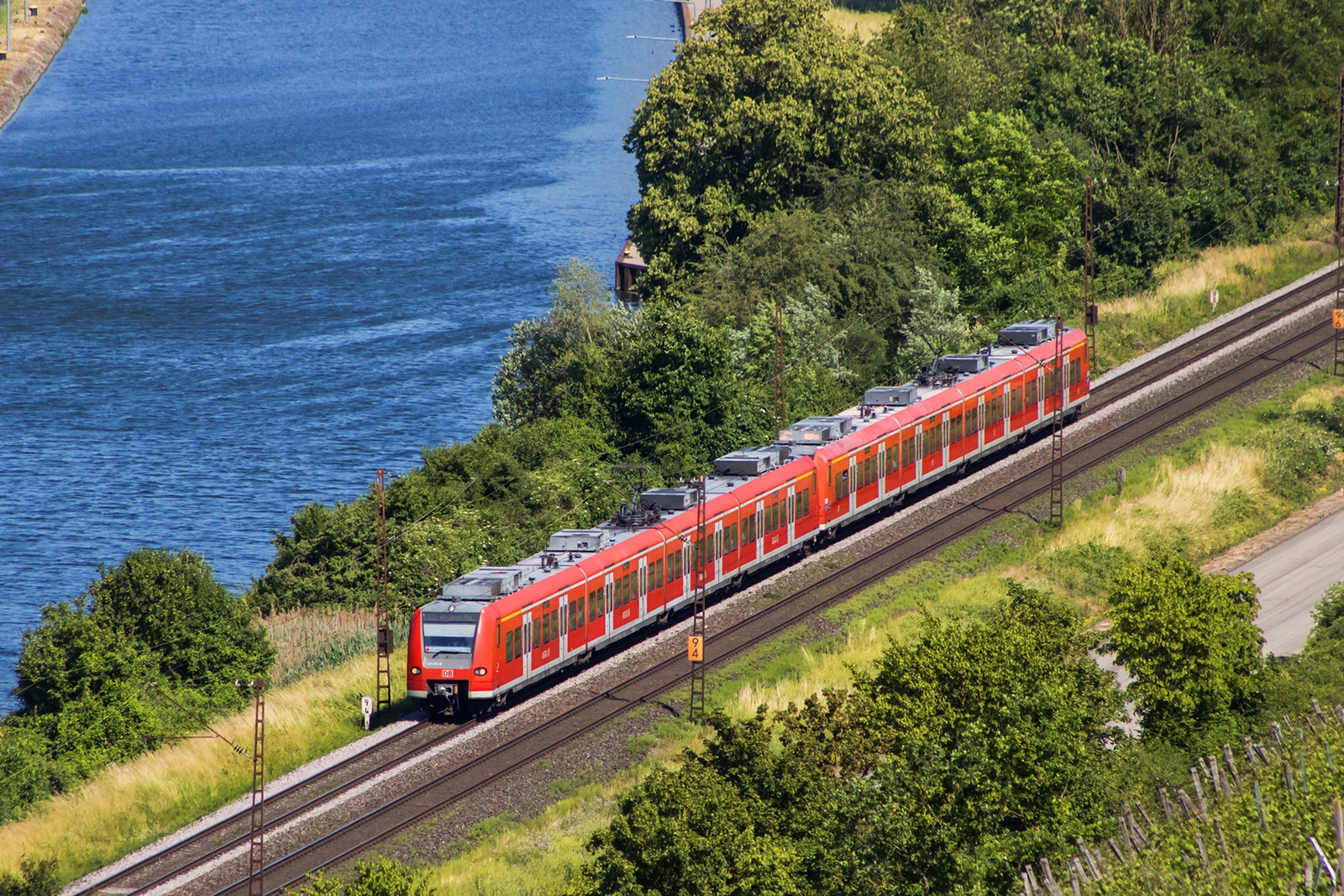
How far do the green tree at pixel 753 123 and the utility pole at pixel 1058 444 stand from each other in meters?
19.7

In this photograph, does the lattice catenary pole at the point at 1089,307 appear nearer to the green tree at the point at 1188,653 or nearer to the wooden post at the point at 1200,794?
the green tree at the point at 1188,653

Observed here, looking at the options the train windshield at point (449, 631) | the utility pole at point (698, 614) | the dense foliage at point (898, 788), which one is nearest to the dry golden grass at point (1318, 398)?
the utility pole at point (698, 614)

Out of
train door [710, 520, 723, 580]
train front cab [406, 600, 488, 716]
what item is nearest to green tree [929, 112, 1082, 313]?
train door [710, 520, 723, 580]

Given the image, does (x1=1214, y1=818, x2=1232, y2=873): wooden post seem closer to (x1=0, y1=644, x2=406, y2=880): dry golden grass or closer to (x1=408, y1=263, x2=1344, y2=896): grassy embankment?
(x1=408, y1=263, x2=1344, y2=896): grassy embankment

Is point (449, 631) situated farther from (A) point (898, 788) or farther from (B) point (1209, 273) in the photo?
(B) point (1209, 273)

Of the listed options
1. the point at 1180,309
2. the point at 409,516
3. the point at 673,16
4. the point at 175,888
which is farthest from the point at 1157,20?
the point at 673,16

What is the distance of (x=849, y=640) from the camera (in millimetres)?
47188

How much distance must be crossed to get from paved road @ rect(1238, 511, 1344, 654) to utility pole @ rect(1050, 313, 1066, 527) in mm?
6058

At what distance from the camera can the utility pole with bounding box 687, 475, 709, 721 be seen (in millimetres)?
42156

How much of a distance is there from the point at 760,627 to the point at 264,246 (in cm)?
7932

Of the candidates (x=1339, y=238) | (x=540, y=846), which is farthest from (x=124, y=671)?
(x=1339, y=238)

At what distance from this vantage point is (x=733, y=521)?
50656 mm

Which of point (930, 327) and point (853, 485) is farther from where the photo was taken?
point (930, 327)

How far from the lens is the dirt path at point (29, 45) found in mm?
152375
